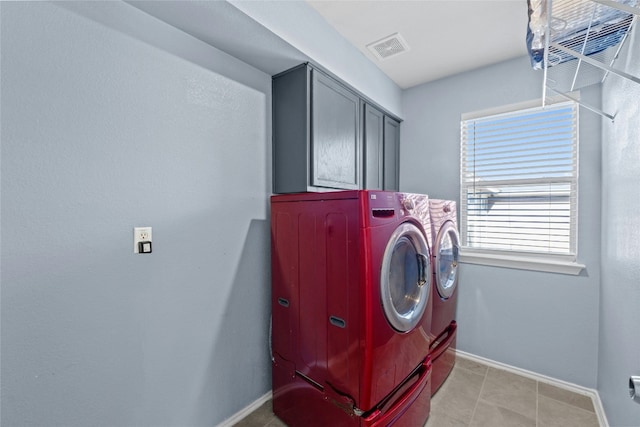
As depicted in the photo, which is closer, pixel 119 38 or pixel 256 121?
pixel 119 38

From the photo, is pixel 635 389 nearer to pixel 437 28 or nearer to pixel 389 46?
pixel 437 28

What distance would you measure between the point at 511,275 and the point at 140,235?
2.57 metres

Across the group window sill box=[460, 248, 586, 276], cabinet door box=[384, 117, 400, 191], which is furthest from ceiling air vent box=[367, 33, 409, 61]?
window sill box=[460, 248, 586, 276]

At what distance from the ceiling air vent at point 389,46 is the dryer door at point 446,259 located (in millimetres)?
1345

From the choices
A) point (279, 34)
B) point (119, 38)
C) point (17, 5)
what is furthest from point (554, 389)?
point (17, 5)

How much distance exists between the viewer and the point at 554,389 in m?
2.01

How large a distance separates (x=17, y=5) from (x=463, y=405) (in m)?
2.99

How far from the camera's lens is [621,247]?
4.65 ft

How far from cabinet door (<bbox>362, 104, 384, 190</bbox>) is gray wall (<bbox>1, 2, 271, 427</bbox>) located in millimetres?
955

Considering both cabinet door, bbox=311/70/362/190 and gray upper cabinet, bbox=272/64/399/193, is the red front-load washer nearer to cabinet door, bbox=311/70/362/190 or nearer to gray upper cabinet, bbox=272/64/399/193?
gray upper cabinet, bbox=272/64/399/193

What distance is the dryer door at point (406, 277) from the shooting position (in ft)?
4.51

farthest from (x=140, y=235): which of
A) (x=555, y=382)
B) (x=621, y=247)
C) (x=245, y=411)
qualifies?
(x=555, y=382)

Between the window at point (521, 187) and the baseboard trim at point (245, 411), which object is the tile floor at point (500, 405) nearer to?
the baseboard trim at point (245, 411)

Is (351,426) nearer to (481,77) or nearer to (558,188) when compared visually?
(558,188)
